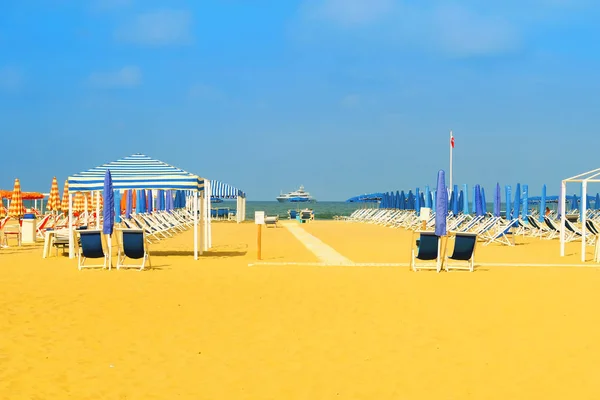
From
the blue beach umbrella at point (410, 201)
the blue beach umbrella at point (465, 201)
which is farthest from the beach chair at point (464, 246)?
the blue beach umbrella at point (410, 201)

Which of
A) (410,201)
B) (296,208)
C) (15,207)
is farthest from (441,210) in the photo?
(296,208)

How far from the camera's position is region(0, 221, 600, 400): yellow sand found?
4293mm

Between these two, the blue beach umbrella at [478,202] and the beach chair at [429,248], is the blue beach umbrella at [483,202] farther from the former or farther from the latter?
the beach chair at [429,248]

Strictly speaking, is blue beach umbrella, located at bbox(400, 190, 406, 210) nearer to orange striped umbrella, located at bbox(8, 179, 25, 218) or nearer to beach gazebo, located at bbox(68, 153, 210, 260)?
orange striped umbrella, located at bbox(8, 179, 25, 218)

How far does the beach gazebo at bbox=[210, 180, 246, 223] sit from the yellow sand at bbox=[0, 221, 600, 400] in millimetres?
22870

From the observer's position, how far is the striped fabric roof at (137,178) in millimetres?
12148

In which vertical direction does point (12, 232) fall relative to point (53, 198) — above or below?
below

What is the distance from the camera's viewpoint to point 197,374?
4.56 m

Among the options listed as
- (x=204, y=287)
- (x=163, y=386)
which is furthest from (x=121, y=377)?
(x=204, y=287)

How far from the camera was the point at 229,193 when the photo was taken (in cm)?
3469

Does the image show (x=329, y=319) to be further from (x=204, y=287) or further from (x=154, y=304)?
(x=204, y=287)

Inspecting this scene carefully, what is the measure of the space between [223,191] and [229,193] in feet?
2.78

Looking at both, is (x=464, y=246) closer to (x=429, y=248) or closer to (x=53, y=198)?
(x=429, y=248)

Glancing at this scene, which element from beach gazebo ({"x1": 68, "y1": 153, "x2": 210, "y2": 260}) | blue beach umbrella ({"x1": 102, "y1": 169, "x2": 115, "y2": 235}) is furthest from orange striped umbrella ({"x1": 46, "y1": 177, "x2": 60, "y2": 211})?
blue beach umbrella ({"x1": 102, "y1": 169, "x2": 115, "y2": 235})
